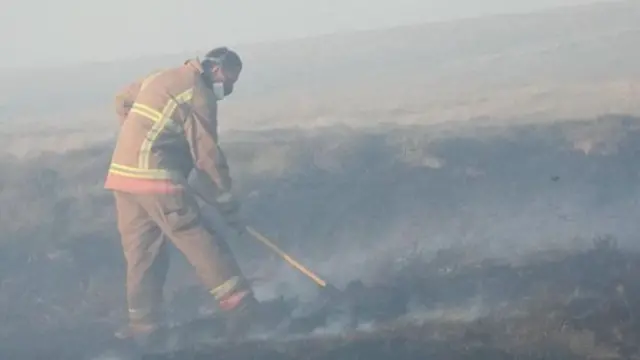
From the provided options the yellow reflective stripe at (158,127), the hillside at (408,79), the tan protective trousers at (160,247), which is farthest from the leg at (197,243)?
the hillside at (408,79)

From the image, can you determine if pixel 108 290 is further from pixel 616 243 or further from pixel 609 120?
pixel 609 120

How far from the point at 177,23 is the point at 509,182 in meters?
3.09

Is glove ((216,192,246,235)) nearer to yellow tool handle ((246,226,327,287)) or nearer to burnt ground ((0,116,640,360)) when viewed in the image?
yellow tool handle ((246,226,327,287))

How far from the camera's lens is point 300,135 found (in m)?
6.93

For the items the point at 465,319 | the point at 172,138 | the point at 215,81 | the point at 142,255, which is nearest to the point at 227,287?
the point at 142,255

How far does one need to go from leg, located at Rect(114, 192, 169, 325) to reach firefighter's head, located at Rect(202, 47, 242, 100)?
2.64 ft

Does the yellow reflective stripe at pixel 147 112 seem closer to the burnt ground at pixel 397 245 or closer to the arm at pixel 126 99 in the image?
the arm at pixel 126 99

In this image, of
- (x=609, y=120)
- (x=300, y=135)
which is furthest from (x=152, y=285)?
(x=609, y=120)

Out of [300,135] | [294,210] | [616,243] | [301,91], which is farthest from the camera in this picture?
[301,91]

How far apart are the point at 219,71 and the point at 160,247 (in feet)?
3.58

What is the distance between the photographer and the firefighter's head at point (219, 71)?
5273 millimetres

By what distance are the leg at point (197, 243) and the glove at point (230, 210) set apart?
0.14 metres

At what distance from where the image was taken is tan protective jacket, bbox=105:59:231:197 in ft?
16.8

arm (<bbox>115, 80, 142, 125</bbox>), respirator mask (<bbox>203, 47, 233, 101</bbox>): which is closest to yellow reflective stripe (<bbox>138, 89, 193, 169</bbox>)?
respirator mask (<bbox>203, 47, 233, 101</bbox>)
